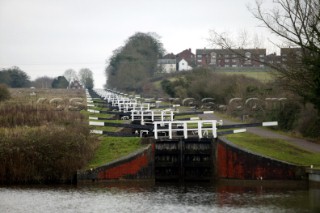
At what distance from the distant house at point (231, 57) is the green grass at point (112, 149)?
6.58 m

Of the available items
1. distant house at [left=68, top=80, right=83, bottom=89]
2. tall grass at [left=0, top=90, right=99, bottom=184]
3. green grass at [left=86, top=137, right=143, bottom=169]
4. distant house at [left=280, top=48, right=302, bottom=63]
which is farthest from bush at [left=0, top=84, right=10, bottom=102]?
distant house at [left=68, top=80, right=83, bottom=89]

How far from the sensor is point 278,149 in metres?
33.9

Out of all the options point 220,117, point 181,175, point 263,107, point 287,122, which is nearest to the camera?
point 181,175

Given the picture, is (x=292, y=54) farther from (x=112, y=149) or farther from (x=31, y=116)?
(x=31, y=116)

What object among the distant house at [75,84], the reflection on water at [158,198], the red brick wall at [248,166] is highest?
the distant house at [75,84]

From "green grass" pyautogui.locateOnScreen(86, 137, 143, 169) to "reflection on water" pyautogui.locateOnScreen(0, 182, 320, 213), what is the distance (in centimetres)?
172

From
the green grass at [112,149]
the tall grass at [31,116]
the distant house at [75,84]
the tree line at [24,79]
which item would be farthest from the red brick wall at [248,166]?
the distant house at [75,84]

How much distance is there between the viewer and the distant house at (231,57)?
38.9 metres

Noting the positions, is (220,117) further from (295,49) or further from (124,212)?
(124,212)

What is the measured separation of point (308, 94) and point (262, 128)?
1278cm

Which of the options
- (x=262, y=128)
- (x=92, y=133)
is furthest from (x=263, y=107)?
(x=92, y=133)

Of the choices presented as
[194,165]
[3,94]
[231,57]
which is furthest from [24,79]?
[194,165]

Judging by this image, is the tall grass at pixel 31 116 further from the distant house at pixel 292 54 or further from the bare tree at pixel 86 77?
the bare tree at pixel 86 77

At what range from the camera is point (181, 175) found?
33906 mm
